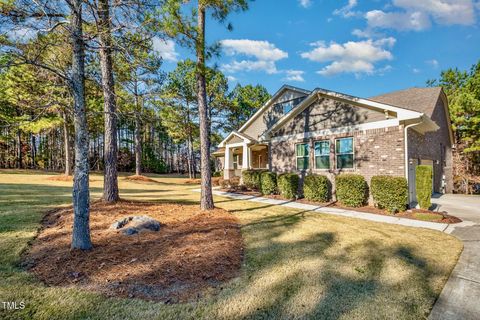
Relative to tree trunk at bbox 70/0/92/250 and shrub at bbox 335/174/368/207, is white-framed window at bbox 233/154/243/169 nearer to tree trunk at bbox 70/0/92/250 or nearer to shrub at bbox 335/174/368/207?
shrub at bbox 335/174/368/207

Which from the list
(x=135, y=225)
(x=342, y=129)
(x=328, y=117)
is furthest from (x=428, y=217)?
(x=135, y=225)

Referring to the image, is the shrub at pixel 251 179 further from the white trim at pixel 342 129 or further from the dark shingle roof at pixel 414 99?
the dark shingle roof at pixel 414 99

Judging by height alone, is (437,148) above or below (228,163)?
above

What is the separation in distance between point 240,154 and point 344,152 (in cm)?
1244

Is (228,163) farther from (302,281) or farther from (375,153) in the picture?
(302,281)

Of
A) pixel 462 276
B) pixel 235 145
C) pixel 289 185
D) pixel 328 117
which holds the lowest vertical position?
pixel 462 276

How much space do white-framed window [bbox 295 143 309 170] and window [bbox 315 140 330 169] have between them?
1.91 ft

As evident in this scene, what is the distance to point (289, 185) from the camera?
37.9 ft

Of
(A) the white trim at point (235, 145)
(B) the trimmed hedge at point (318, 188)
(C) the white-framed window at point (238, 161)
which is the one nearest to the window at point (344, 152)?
(B) the trimmed hedge at point (318, 188)

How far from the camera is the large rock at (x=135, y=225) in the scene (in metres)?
5.21

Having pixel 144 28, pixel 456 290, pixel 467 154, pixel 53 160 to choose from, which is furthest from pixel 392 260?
pixel 53 160

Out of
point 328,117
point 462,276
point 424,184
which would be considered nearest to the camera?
point 462,276

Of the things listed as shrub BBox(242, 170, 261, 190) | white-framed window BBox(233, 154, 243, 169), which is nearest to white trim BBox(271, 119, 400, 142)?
shrub BBox(242, 170, 261, 190)

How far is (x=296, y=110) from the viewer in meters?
12.1
